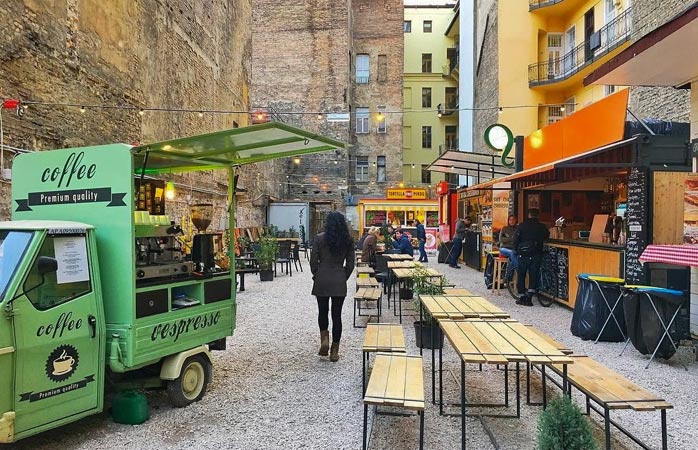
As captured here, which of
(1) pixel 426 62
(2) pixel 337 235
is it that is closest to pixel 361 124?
(1) pixel 426 62

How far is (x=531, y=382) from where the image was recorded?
194 inches

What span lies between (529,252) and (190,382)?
6837 millimetres

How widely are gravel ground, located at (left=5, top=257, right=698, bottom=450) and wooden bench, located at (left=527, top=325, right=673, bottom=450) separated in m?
0.47

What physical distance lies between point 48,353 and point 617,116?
26.1ft

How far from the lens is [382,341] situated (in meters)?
4.65

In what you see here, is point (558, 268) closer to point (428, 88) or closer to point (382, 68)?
point (382, 68)

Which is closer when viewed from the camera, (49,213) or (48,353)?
(48,353)

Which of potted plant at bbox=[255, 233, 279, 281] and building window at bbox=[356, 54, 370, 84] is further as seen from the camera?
building window at bbox=[356, 54, 370, 84]

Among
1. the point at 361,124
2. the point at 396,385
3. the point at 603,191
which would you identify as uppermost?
the point at 361,124

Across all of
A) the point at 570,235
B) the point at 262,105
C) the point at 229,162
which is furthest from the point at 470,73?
the point at 229,162

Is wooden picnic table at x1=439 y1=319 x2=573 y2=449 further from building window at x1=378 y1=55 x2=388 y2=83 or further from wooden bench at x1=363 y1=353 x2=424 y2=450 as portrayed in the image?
building window at x1=378 y1=55 x2=388 y2=83

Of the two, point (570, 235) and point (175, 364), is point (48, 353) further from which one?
point (570, 235)

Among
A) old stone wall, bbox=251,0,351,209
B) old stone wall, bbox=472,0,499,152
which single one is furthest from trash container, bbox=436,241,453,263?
old stone wall, bbox=251,0,351,209

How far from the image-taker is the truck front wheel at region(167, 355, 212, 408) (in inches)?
169
